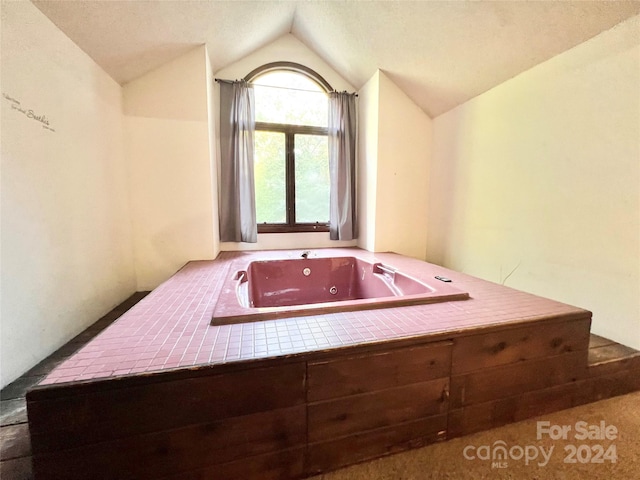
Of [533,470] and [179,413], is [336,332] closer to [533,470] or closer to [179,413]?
[179,413]

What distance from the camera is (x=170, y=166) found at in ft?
7.13

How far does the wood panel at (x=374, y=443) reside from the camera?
877 millimetres

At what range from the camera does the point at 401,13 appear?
5.94ft

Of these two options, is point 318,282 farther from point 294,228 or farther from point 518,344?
point 518,344

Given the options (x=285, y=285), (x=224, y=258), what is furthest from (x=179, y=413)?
(x=224, y=258)

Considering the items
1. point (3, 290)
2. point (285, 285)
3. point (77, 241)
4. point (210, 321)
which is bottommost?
point (285, 285)

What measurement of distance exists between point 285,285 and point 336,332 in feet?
4.43

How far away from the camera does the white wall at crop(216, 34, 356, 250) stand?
2.57 metres

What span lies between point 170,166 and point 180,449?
2.04 m

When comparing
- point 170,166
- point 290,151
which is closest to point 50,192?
point 170,166

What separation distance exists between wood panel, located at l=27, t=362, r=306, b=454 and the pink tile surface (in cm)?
5

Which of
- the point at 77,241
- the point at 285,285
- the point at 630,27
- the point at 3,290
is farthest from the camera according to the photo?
the point at 285,285

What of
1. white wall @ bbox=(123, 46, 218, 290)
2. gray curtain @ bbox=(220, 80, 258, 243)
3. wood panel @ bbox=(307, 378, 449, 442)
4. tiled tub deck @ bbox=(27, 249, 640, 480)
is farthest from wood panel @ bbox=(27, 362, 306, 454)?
gray curtain @ bbox=(220, 80, 258, 243)

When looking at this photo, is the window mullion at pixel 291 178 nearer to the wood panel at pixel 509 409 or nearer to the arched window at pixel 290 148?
the arched window at pixel 290 148
